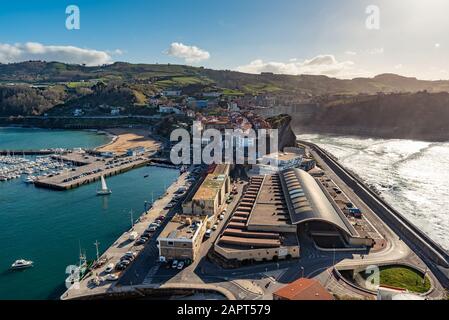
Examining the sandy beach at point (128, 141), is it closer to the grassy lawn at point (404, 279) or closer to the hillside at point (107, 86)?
the hillside at point (107, 86)

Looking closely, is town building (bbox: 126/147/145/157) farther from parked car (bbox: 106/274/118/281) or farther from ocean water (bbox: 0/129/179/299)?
parked car (bbox: 106/274/118/281)

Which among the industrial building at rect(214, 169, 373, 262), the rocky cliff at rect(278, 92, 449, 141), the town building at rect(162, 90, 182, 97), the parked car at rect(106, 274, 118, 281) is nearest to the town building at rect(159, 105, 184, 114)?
the town building at rect(162, 90, 182, 97)

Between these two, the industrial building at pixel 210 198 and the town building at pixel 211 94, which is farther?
the town building at pixel 211 94

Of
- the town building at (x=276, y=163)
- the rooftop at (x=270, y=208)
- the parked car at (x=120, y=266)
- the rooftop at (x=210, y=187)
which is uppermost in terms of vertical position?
the town building at (x=276, y=163)

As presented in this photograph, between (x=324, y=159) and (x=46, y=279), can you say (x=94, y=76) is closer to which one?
(x=324, y=159)

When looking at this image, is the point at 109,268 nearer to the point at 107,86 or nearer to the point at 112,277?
the point at 112,277

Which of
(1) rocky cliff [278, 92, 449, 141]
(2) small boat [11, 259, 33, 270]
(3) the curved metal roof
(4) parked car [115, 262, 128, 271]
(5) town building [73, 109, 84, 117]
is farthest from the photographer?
(5) town building [73, 109, 84, 117]

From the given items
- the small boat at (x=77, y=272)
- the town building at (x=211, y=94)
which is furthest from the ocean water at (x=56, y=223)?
the town building at (x=211, y=94)
